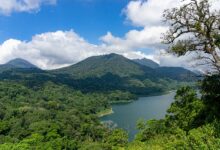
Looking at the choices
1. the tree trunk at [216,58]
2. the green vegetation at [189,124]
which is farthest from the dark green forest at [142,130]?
the tree trunk at [216,58]

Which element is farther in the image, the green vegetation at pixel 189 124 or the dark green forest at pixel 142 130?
the dark green forest at pixel 142 130

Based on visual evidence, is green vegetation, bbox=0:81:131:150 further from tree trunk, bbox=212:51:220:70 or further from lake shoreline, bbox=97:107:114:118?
tree trunk, bbox=212:51:220:70

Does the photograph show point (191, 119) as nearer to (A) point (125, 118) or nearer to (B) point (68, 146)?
(B) point (68, 146)

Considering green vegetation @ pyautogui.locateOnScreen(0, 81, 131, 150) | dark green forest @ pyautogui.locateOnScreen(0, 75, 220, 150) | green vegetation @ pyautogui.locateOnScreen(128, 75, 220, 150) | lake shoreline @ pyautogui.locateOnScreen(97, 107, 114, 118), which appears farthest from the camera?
lake shoreline @ pyautogui.locateOnScreen(97, 107, 114, 118)

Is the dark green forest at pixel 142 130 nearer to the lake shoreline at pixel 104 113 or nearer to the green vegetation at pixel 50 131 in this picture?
the green vegetation at pixel 50 131

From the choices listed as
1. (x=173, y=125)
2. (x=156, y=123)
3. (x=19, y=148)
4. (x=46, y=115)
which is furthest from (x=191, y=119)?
(x=46, y=115)

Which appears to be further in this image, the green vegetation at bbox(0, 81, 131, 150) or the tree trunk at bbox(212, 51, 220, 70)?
the green vegetation at bbox(0, 81, 131, 150)

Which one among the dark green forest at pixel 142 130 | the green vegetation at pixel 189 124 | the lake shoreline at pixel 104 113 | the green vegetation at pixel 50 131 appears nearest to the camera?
the green vegetation at pixel 189 124

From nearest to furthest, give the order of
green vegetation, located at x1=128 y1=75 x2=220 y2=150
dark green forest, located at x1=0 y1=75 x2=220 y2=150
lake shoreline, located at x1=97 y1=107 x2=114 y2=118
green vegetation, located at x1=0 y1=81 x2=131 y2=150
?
green vegetation, located at x1=128 y1=75 x2=220 y2=150 → dark green forest, located at x1=0 y1=75 x2=220 y2=150 → green vegetation, located at x1=0 y1=81 x2=131 y2=150 → lake shoreline, located at x1=97 y1=107 x2=114 y2=118

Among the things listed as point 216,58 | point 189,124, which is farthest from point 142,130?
A: point 216,58

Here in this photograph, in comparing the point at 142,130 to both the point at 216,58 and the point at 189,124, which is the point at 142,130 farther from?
the point at 216,58

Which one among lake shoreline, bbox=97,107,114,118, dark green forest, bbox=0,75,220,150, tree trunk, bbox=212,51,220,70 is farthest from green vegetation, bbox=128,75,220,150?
lake shoreline, bbox=97,107,114,118

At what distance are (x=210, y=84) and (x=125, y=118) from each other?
385 ft

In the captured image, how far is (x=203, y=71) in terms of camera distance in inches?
642
